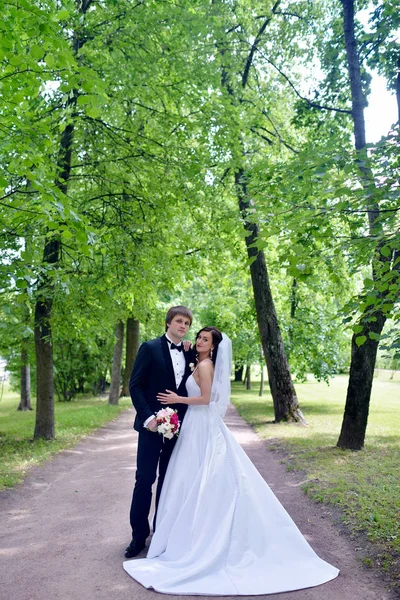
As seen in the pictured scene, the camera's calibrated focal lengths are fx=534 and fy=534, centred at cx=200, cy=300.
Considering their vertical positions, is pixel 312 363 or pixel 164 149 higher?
pixel 164 149

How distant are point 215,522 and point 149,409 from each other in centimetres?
130

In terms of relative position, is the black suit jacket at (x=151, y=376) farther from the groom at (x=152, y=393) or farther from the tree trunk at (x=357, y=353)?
the tree trunk at (x=357, y=353)

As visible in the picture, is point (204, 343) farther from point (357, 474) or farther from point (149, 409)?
point (357, 474)

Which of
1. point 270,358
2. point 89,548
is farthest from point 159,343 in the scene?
point 270,358

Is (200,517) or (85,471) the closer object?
(200,517)

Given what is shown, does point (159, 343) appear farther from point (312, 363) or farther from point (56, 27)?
point (312, 363)

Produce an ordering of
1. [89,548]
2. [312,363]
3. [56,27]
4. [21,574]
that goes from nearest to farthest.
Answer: [21,574]
[89,548]
[56,27]
[312,363]

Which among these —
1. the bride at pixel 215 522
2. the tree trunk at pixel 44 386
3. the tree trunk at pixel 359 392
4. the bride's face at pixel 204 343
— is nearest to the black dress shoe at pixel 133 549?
the bride at pixel 215 522

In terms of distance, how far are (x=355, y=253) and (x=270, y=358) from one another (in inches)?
380

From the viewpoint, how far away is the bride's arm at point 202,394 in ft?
18.3

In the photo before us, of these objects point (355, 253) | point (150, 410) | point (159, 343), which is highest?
point (355, 253)

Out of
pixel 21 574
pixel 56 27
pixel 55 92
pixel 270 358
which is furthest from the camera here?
pixel 270 358

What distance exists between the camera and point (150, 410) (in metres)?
5.59

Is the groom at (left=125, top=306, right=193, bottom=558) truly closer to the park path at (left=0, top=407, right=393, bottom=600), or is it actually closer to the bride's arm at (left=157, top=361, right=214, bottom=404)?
the bride's arm at (left=157, top=361, right=214, bottom=404)
